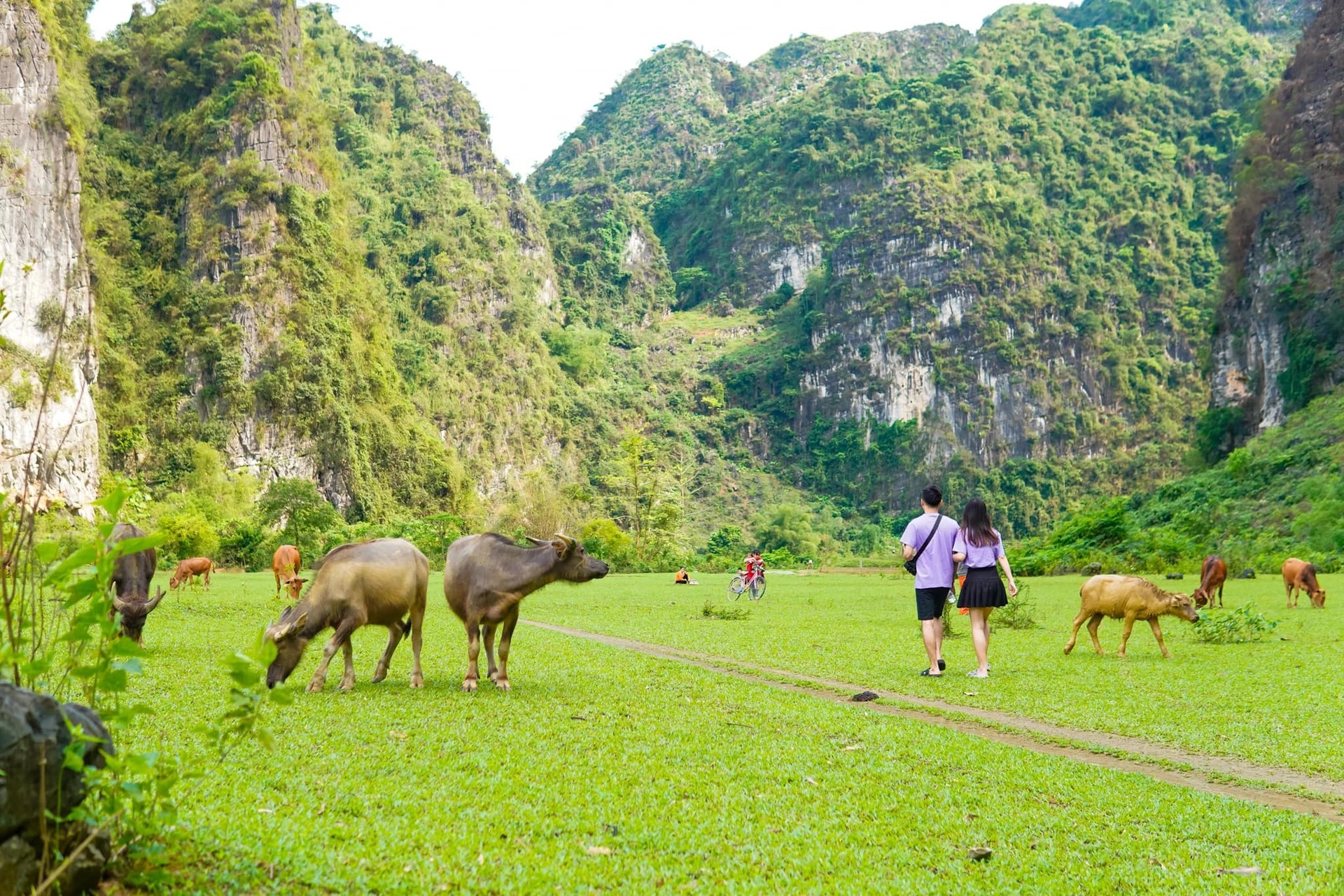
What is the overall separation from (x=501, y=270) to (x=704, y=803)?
92708mm

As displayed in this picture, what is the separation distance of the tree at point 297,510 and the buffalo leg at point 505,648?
35984 millimetres

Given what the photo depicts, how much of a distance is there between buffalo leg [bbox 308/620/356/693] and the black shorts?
531cm

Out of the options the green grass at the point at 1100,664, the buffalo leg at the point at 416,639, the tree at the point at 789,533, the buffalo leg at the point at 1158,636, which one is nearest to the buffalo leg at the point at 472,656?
the buffalo leg at the point at 416,639

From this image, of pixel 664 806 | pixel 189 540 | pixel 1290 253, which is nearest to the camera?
pixel 664 806

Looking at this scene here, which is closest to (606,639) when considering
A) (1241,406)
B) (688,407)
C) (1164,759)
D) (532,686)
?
(532,686)

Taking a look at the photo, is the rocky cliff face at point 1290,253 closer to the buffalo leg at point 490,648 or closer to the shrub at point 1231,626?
the shrub at point 1231,626

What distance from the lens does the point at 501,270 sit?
312ft

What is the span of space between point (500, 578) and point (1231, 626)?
9.82 meters

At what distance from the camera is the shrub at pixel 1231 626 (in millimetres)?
13586

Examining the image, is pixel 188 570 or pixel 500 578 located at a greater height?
pixel 500 578

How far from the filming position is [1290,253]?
157 feet

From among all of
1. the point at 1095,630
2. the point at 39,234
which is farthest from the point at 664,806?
the point at 39,234

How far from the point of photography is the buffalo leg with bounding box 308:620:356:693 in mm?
8711

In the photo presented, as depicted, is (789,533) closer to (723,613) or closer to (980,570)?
(723,613)
